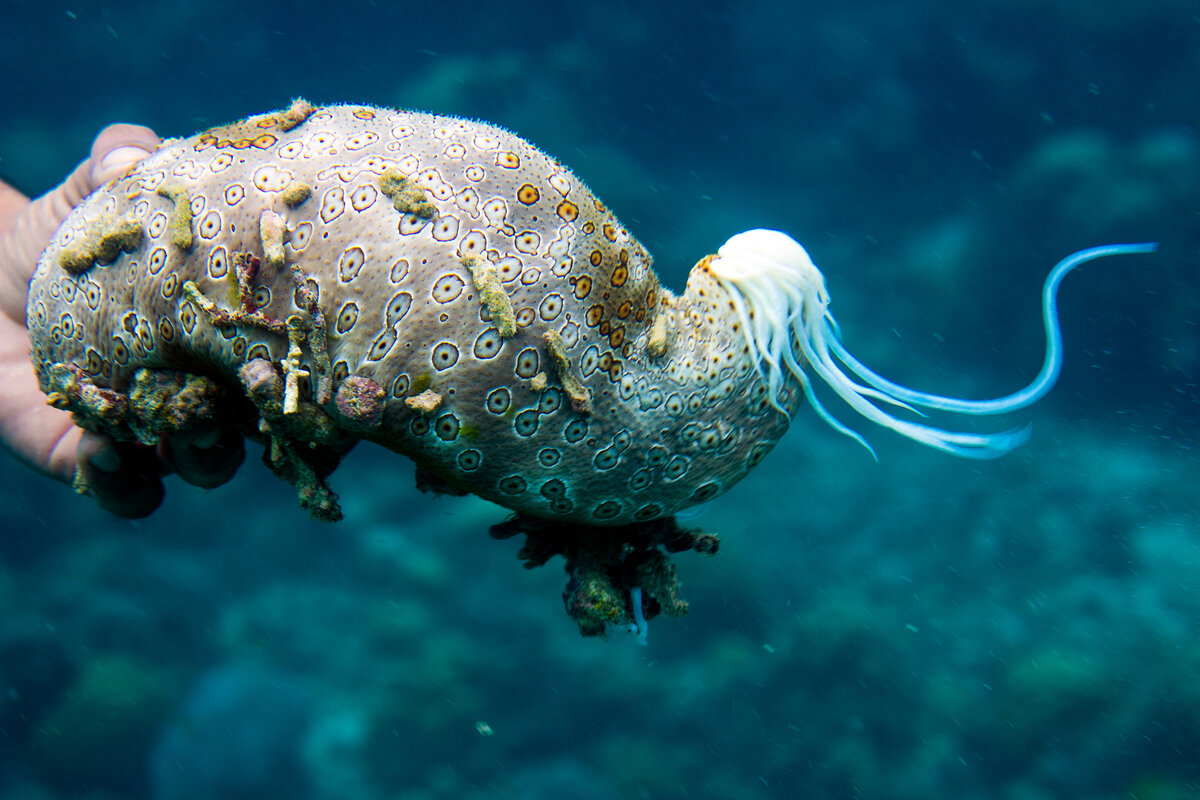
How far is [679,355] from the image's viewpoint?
8.29 feet

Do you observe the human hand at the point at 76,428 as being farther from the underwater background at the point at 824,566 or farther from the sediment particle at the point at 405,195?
the underwater background at the point at 824,566

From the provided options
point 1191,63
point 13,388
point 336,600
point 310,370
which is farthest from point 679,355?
point 1191,63

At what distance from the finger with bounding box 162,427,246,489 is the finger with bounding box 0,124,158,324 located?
1.25 metres

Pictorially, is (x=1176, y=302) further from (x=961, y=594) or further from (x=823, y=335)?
(x=823, y=335)

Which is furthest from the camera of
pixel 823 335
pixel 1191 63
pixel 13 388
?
pixel 1191 63

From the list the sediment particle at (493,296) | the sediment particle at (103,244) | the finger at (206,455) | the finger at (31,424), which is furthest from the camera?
the finger at (31,424)

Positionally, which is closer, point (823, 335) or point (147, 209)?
point (147, 209)

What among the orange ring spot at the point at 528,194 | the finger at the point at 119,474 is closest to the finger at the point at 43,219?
the finger at the point at 119,474

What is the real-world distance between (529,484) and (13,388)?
276cm

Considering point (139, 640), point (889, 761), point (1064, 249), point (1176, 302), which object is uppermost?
point (1064, 249)

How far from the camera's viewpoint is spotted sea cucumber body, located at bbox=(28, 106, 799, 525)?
217 cm

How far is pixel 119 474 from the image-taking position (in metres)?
2.97

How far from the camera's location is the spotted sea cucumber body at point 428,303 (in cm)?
217

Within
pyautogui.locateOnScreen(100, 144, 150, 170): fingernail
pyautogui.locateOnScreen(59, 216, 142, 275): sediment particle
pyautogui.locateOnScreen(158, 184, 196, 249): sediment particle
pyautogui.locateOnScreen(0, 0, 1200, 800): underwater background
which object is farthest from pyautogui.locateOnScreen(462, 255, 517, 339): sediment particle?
pyautogui.locateOnScreen(0, 0, 1200, 800): underwater background
